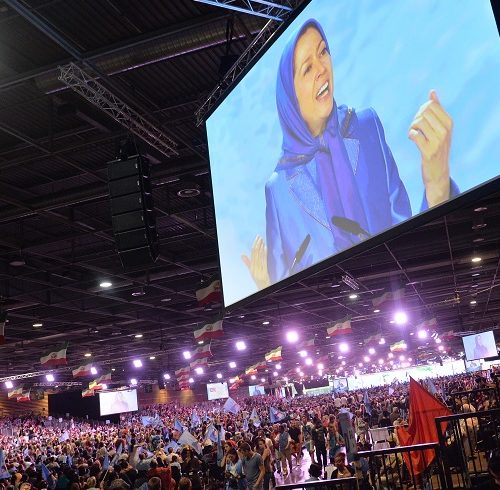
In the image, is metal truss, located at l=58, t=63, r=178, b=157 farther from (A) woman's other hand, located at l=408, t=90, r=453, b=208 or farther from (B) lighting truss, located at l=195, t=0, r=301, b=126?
(A) woman's other hand, located at l=408, t=90, r=453, b=208

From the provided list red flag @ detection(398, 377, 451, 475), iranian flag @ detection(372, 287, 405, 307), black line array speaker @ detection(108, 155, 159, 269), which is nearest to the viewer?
black line array speaker @ detection(108, 155, 159, 269)

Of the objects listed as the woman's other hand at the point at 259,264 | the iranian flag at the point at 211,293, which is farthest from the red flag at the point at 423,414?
the iranian flag at the point at 211,293

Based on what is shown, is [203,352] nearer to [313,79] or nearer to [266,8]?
[266,8]

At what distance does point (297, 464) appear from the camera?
22391mm

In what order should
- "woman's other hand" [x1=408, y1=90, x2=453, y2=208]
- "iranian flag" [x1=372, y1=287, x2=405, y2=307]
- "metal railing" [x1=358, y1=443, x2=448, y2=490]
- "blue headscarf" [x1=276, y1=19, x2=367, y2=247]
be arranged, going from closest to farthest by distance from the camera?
"woman's other hand" [x1=408, y1=90, x2=453, y2=208] < "blue headscarf" [x1=276, y1=19, x2=367, y2=247] < "metal railing" [x1=358, y1=443, x2=448, y2=490] < "iranian flag" [x1=372, y1=287, x2=405, y2=307]

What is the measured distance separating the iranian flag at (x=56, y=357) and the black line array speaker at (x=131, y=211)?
62.4ft

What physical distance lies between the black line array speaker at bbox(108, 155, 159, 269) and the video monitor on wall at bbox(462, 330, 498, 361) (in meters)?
35.1

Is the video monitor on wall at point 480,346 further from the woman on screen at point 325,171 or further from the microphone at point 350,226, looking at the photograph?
the microphone at point 350,226

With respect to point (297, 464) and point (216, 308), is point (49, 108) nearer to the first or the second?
point (297, 464)

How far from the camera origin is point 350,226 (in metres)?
4.82

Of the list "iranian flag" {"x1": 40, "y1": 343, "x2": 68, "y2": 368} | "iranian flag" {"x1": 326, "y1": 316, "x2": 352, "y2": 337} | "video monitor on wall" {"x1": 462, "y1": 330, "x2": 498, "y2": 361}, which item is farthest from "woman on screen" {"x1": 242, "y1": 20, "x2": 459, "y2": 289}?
"video monitor on wall" {"x1": 462, "y1": 330, "x2": 498, "y2": 361}

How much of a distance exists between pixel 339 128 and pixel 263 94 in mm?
1545

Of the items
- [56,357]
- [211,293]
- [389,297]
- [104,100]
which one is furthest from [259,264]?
[56,357]

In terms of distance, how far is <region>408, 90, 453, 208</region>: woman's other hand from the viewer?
12.5 ft
